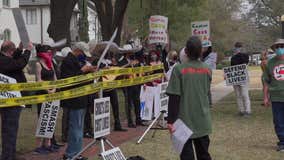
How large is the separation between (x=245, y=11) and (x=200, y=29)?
57236mm

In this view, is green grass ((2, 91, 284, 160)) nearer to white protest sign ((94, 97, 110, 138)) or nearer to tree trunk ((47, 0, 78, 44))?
white protest sign ((94, 97, 110, 138))

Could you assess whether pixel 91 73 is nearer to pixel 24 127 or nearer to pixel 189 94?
pixel 189 94

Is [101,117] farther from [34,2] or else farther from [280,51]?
[34,2]

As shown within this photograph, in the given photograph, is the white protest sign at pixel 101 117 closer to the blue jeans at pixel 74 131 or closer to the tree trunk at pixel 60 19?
the blue jeans at pixel 74 131

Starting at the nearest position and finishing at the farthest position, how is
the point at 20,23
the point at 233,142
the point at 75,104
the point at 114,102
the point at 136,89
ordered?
the point at 20,23 → the point at 75,104 → the point at 233,142 → the point at 114,102 → the point at 136,89

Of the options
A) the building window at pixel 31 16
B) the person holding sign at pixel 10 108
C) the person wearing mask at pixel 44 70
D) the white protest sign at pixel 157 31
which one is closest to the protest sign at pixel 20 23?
the person holding sign at pixel 10 108

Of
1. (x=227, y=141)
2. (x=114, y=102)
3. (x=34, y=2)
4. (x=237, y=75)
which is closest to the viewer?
(x=227, y=141)

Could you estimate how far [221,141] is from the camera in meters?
11.2

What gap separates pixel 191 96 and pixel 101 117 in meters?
2.06

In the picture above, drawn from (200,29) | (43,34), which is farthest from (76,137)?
(43,34)

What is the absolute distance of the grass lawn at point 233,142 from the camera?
967 centimetres

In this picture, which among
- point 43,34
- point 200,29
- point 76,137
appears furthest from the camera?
point 43,34

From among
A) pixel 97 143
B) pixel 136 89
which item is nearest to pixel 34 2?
pixel 136 89

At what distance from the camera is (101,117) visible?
837cm
